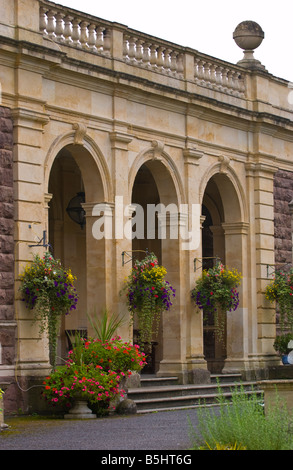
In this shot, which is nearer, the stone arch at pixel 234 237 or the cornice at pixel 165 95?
the cornice at pixel 165 95

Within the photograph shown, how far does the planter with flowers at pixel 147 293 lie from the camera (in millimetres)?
17844

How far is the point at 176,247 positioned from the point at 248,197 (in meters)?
2.67

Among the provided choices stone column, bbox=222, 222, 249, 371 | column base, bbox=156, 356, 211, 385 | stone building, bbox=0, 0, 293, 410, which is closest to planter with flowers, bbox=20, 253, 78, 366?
stone building, bbox=0, 0, 293, 410

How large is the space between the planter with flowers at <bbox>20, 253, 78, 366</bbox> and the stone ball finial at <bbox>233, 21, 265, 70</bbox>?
7969mm

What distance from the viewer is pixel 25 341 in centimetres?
1599

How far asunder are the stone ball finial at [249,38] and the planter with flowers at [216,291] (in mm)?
4877

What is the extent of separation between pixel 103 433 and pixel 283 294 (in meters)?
8.67

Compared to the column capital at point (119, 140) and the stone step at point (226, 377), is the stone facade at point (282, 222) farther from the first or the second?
the column capital at point (119, 140)

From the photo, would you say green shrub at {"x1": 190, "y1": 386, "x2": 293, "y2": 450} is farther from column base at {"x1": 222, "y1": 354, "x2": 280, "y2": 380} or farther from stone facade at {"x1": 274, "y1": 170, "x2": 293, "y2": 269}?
stone facade at {"x1": 274, "y1": 170, "x2": 293, "y2": 269}

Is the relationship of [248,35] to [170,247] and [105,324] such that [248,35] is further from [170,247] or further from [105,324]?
[105,324]

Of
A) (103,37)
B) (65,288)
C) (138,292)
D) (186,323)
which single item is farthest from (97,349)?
(103,37)

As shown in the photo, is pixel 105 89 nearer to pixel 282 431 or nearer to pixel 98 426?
pixel 98 426

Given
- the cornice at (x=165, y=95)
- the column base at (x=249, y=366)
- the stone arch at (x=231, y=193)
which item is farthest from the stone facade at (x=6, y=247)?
the column base at (x=249, y=366)

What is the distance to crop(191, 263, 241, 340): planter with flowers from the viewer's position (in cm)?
1945
